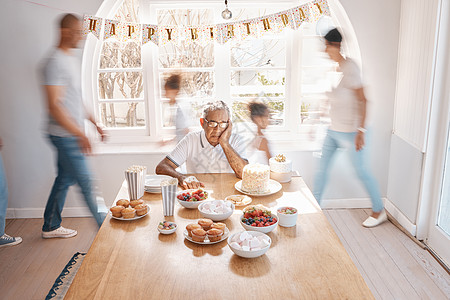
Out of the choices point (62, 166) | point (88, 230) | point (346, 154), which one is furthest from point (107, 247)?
point (346, 154)

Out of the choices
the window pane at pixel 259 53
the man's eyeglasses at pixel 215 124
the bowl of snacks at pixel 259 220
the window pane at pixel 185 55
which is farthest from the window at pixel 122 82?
the bowl of snacks at pixel 259 220

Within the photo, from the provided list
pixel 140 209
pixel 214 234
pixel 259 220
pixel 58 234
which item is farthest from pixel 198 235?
pixel 58 234

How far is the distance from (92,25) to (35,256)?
172cm

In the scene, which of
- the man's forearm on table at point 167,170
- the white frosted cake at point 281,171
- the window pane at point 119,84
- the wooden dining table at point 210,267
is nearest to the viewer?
the wooden dining table at point 210,267

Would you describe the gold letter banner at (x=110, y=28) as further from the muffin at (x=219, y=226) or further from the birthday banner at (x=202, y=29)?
the muffin at (x=219, y=226)

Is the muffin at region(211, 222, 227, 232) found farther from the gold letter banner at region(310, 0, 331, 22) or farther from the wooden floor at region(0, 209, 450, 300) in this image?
the gold letter banner at region(310, 0, 331, 22)

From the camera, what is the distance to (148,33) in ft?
11.6

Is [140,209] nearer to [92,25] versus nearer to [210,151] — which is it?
[210,151]

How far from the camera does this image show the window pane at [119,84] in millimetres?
3898

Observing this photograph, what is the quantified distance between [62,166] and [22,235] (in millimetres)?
746

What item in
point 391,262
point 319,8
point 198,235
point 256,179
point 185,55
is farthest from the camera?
point 185,55

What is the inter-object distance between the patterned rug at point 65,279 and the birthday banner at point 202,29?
160cm

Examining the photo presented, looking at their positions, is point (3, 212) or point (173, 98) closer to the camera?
point (3, 212)

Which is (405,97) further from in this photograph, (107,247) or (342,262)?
(107,247)
